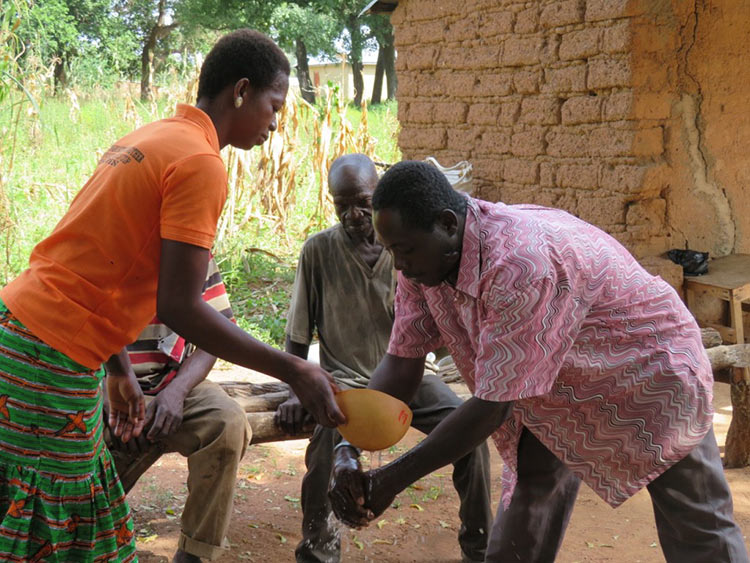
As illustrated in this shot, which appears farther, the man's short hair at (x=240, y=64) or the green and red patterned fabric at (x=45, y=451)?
the man's short hair at (x=240, y=64)

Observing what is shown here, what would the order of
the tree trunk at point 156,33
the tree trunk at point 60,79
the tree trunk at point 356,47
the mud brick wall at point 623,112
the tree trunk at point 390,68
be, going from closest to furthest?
1. the mud brick wall at point 623,112
2. the tree trunk at point 60,79
3. the tree trunk at point 390,68
4. the tree trunk at point 356,47
5. the tree trunk at point 156,33

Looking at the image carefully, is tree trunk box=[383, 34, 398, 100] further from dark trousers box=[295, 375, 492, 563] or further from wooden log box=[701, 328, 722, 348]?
dark trousers box=[295, 375, 492, 563]

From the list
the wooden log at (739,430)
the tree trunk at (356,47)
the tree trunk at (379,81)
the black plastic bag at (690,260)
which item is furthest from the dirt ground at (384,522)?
the tree trunk at (356,47)

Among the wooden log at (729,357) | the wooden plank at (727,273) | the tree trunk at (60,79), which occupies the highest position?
the tree trunk at (60,79)

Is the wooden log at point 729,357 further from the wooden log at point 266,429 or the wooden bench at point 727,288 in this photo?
the wooden log at point 266,429

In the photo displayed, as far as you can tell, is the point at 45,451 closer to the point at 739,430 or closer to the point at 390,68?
the point at 739,430

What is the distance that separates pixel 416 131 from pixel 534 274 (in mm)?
5782

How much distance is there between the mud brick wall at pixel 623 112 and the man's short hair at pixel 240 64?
12.8 feet

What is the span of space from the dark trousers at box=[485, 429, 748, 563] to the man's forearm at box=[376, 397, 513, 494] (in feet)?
1.67

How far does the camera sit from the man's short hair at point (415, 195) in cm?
204

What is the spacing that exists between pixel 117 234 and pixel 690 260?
4752mm

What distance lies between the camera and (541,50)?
6.27 m

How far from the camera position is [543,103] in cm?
629

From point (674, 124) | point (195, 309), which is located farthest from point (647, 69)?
point (195, 309)
